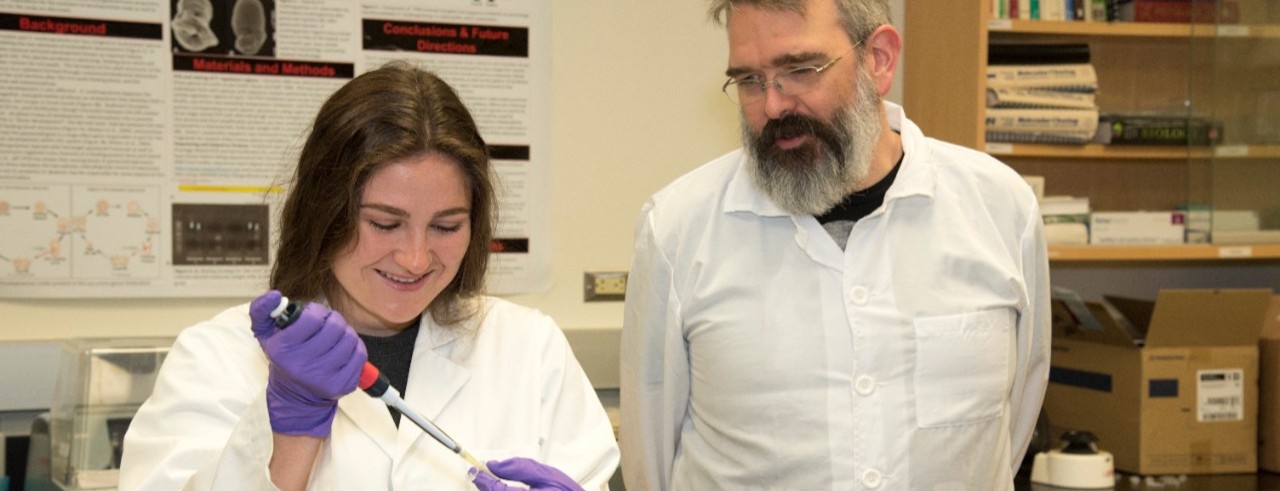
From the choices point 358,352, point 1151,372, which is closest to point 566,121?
point 1151,372

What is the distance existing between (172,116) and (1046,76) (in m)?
2.02

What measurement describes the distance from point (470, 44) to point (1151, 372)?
1.75 meters

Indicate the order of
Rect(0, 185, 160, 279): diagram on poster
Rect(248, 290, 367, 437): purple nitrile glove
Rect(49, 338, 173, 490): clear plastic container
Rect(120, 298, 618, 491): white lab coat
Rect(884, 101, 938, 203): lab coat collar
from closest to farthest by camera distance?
1. Rect(248, 290, 367, 437): purple nitrile glove
2. Rect(120, 298, 618, 491): white lab coat
3. Rect(884, 101, 938, 203): lab coat collar
4. Rect(49, 338, 173, 490): clear plastic container
5. Rect(0, 185, 160, 279): diagram on poster

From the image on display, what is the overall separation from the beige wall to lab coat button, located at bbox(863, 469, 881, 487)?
4.25 feet

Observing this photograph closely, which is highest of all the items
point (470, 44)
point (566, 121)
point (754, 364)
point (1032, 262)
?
point (470, 44)

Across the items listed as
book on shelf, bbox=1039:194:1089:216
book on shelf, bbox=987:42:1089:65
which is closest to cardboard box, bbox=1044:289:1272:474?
book on shelf, bbox=1039:194:1089:216

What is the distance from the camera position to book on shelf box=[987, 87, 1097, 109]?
110 inches

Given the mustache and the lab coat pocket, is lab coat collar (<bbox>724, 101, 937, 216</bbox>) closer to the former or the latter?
the mustache

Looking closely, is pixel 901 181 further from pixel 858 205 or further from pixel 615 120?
pixel 615 120

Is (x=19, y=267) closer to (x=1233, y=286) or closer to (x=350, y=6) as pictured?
(x=350, y=6)

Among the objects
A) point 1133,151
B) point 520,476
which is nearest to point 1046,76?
point 1133,151

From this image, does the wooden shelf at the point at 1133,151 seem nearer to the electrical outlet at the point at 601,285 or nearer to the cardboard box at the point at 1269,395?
the cardboard box at the point at 1269,395

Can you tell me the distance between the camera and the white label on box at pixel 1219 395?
273 cm

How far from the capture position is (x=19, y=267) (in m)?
2.52
